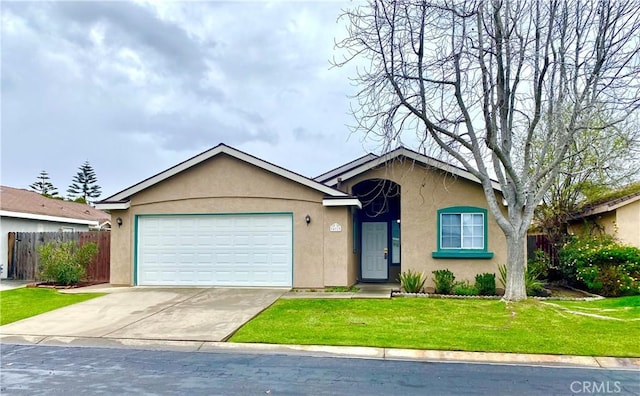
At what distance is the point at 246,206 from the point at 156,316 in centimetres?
515

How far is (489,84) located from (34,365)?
11699 millimetres

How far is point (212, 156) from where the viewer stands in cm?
1489

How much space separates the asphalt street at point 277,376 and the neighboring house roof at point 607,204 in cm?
1033

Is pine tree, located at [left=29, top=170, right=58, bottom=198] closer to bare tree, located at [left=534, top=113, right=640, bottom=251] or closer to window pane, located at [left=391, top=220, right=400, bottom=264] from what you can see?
window pane, located at [left=391, top=220, right=400, bottom=264]

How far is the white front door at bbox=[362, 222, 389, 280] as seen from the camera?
16844 mm

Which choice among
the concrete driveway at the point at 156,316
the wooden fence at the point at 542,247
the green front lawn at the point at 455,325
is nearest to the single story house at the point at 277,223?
the concrete driveway at the point at 156,316

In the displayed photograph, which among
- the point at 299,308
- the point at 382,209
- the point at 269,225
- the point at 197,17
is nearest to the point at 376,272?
the point at 382,209

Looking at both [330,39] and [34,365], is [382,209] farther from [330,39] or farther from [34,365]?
[34,365]

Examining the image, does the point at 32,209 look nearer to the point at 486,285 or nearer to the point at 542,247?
the point at 486,285

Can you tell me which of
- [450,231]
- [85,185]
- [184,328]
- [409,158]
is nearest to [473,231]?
[450,231]

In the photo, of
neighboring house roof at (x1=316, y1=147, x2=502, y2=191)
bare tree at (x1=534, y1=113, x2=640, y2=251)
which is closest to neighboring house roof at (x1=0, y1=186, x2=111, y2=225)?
neighboring house roof at (x1=316, y1=147, x2=502, y2=191)

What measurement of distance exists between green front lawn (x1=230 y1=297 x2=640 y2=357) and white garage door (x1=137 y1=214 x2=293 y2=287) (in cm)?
285

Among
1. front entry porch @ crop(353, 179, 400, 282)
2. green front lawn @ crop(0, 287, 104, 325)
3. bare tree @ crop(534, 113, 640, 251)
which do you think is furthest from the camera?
front entry porch @ crop(353, 179, 400, 282)

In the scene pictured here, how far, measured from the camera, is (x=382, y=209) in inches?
647
